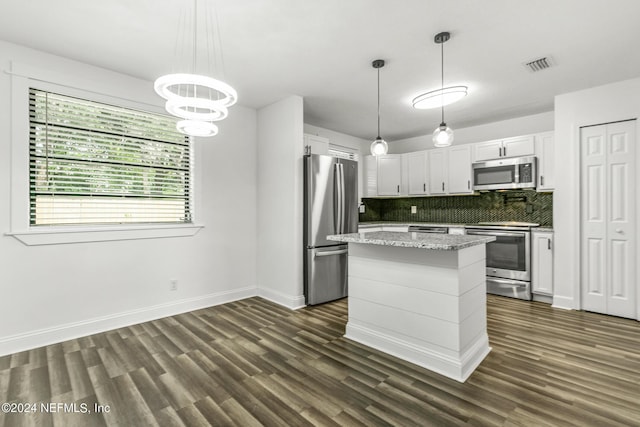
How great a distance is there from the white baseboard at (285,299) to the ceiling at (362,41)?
2.56m

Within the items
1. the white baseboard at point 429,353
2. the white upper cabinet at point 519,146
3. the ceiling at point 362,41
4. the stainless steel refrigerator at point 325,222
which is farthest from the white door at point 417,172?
the white baseboard at point 429,353

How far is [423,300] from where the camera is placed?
7.83 ft

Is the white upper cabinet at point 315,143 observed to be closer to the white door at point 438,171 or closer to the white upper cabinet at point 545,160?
the white door at point 438,171

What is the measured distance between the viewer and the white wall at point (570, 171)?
11.4 feet

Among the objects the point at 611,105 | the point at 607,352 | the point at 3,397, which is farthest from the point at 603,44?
the point at 3,397

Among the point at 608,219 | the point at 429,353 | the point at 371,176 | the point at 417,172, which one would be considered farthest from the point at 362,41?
the point at 371,176

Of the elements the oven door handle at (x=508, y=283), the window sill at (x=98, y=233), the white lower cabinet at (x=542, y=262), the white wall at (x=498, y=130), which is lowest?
the oven door handle at (x=508, y=283)

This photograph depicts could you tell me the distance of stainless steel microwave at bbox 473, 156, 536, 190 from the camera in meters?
4.20

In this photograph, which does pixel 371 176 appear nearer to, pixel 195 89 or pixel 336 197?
pixel 336 197

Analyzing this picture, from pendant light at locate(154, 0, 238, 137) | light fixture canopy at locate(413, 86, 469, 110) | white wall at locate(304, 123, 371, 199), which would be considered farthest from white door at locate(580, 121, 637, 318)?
pendant light at locate(154, 0, 238, 137)

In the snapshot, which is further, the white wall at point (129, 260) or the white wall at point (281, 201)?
the white wall at point (281, 201)

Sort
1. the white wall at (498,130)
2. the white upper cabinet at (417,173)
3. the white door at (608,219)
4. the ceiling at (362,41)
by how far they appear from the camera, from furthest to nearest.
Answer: the white upper cabinet at (417,173) < the white wall at (498,130) < the white door at (608,219) < the ceiling at (362,41)

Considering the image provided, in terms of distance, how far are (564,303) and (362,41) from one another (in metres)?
3.85

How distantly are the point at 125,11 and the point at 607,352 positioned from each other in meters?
4.66
